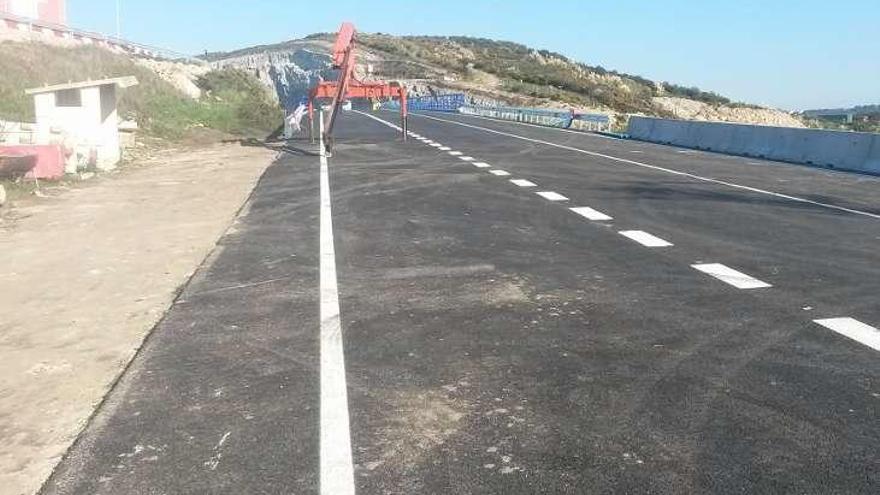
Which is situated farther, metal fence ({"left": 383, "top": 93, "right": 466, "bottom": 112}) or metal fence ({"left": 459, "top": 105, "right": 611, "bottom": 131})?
metal fence ({"left": 383, "top": 93, "right": 466, "bottom": 112})

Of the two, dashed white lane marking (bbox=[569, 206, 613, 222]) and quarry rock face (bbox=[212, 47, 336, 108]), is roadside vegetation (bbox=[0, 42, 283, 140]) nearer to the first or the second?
dashed white lane marking (bbox=[569, 206, 613, 222])

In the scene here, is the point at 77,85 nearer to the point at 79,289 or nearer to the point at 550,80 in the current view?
the point at 79,289

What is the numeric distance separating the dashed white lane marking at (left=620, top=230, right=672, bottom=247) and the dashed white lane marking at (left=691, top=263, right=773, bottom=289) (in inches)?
46.7

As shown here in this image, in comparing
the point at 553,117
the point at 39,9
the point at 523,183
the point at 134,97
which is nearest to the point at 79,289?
the point at 523,183

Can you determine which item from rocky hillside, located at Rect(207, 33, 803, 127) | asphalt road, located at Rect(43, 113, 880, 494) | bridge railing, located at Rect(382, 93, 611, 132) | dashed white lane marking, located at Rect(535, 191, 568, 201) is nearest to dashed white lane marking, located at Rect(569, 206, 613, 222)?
asphalt road, located at Rect(43, 113, 880, 494)

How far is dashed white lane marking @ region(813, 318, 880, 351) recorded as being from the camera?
19.1 ft

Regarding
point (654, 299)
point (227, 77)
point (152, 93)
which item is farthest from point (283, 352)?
point (227, 77)

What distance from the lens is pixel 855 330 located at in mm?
6117

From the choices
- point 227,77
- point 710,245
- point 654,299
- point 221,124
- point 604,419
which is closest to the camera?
point 604,419

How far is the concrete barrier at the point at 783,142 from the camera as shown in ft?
69.8

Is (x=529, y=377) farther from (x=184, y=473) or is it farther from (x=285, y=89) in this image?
(x=285, y=89)

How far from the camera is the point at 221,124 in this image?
1491 inches

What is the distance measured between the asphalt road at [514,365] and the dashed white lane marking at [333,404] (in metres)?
0.02

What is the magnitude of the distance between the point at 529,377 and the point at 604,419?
758 millimetres
